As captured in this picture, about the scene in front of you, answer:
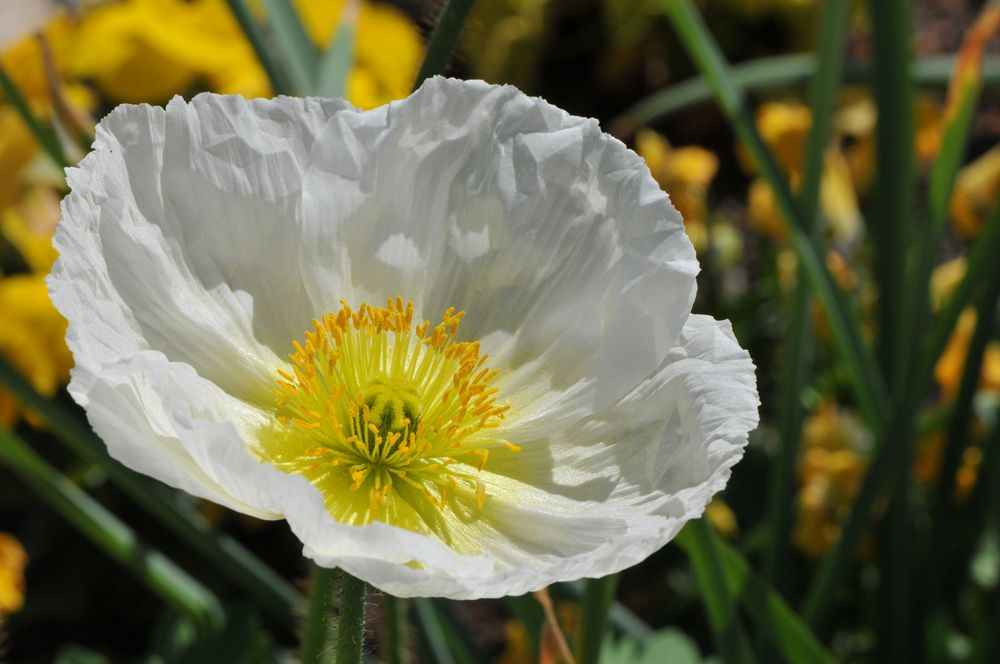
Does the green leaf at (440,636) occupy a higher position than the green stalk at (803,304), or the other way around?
the green stalk at (803,304)

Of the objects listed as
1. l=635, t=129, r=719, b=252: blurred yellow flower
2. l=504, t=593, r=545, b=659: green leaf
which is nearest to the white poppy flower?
l=504, t=593, r=545, b=659: green leaf

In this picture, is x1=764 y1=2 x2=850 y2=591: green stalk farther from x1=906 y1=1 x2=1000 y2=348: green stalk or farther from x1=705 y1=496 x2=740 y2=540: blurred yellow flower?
x1=705 y1=496 x2=740 y2=540: blurred yellow flower

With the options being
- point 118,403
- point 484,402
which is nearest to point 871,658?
point 484,402

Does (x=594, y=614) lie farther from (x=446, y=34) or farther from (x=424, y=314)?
(x=446, y=34)

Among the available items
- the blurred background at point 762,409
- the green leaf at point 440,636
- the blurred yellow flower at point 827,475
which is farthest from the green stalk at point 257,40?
the blurred yellow flower at point 827,475

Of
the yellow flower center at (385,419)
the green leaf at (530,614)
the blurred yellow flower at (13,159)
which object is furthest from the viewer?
the blurred yellow flower at (13,159)

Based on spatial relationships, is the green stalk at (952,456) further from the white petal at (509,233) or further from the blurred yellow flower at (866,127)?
the white petal at (509,233)
